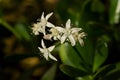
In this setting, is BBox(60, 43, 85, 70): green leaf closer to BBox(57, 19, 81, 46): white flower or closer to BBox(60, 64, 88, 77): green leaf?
BBox(60, 64, 88, 77): green leaf

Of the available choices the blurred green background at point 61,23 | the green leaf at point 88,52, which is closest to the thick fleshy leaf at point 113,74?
the blurred green background at point 61,23

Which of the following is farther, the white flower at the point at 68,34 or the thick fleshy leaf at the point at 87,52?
the thick fleshy leaf at the point at 87,52

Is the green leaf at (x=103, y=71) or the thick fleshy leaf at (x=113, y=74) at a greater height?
the green leaf at (x=103, y=71)

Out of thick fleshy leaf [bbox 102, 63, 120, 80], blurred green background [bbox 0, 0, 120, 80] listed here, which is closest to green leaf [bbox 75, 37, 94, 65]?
blurred green background [bbox 0, 0, 120, 80]

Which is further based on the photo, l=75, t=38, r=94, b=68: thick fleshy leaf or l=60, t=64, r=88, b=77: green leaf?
l=75, t=38, r=94, b=68: thick fleshy leaf

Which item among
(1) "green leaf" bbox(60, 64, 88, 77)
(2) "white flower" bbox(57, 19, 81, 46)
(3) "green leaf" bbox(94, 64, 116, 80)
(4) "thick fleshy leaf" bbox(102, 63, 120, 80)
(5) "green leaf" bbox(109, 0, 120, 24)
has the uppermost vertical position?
(5) "green leaf" bbox(109, 0, 120, 24)

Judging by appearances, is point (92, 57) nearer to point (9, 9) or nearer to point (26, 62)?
point (26, 62)

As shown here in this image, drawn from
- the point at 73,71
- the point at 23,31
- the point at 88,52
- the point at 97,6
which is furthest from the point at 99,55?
the point at 23,31

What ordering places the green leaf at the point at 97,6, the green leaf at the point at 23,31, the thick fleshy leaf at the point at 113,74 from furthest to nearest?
the green leaf at the point at 23,31 < the green leaf at the point at 97,6 < the thick fleshy leaf at the point at 113,74

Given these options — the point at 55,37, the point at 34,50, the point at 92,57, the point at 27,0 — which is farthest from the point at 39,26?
the point at 27,0

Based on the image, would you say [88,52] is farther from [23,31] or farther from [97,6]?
[23,31]

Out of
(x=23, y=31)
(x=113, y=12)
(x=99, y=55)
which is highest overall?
(x=23, y=31)

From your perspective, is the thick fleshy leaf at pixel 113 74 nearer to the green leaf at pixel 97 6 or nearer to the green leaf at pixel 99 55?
the green leaf at pixel 99 55
